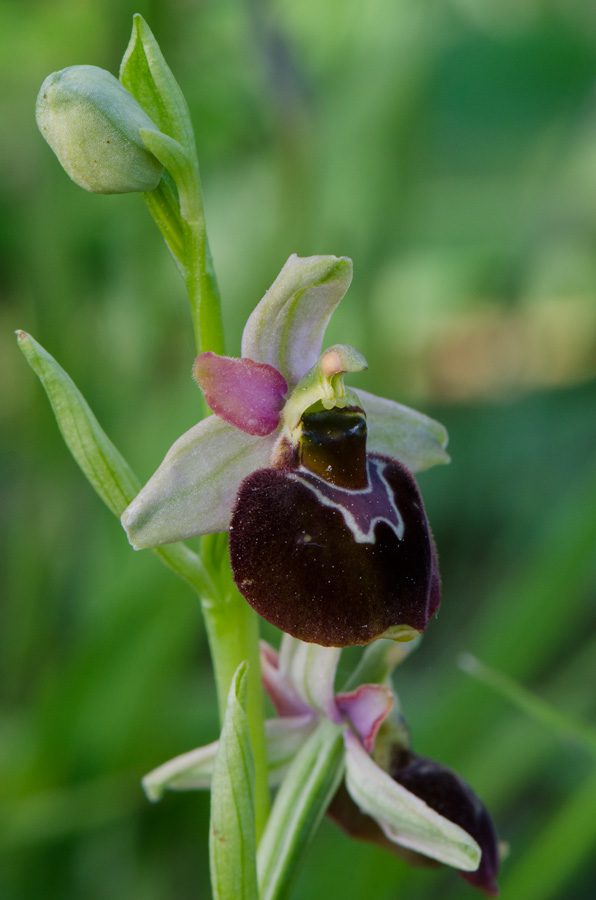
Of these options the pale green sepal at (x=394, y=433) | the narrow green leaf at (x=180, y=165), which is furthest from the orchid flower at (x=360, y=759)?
the narrow green leaf at (x=180, y=165)

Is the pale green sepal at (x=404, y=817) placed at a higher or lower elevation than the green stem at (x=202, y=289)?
lower

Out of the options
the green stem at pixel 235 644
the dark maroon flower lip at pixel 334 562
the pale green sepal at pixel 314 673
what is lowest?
the pale green sepal at pixel 314 673

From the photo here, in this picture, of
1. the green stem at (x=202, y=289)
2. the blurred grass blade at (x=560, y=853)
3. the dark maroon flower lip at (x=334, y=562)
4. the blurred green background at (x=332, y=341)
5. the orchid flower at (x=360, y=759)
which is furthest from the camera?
the blurred green background at (x=332, y=341)

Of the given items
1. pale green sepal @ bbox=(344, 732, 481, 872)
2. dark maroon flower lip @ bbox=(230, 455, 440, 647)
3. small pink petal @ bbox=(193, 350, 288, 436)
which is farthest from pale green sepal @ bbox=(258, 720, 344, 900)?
small pink petal @ bbox=(193, 350, 288, 436)

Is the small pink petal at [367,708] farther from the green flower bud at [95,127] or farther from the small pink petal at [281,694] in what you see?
the green flower bud at [95,127]

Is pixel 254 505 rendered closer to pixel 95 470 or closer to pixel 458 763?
pixel 95 470

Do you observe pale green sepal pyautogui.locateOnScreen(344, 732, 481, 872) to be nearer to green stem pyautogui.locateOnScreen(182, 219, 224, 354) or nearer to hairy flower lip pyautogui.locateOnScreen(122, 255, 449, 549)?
hairy flower lip pyautogui.locateOnScreen(122, 255, 449, 549)

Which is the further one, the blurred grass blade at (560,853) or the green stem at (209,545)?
the blurred grass blade at (560,853)

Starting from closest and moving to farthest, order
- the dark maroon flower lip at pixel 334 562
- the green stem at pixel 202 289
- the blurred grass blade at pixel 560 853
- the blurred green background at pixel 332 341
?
the dark maroon flower lip at pixel 334 562 → the green stem at pixel 202 289 → the blurred grass blade at pixel 560 853 → the blurred green background at pixel 332 341
